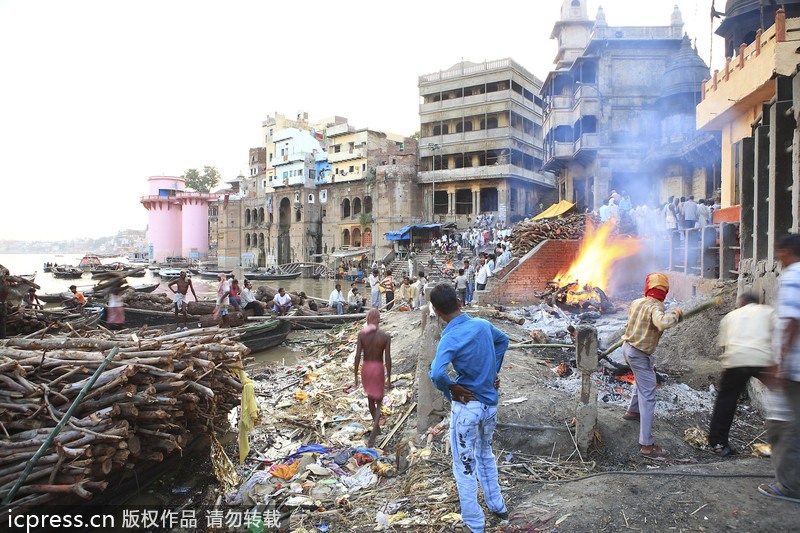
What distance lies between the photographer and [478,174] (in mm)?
42094

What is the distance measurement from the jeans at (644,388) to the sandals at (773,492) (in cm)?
113

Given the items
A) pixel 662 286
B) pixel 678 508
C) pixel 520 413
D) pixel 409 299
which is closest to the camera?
pixel 678 508

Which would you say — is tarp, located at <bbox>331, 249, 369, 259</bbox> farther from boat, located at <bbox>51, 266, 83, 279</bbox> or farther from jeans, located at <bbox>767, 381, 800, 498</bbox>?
jeans, located at <bbox>767, 381, 800, 498</bbox>

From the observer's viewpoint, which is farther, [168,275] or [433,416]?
[168,275]

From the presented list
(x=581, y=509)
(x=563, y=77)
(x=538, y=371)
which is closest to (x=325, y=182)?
(x=563, y=77)

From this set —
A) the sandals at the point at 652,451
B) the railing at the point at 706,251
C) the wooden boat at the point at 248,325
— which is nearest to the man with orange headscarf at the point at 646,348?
the sandals at the point at 652,451

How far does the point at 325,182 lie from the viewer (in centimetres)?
5659

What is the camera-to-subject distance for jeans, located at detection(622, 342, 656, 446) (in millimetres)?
4695

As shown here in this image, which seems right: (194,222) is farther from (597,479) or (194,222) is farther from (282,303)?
(597,479)

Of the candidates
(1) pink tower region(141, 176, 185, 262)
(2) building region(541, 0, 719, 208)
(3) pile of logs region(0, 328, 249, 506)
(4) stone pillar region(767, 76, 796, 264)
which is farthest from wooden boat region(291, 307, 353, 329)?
(1) pink tower region(141, 176, 185, 262)

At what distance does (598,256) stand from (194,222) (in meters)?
61.8

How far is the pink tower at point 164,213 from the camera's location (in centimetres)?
6644

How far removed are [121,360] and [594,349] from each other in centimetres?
502

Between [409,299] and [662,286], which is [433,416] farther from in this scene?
[409,299]
